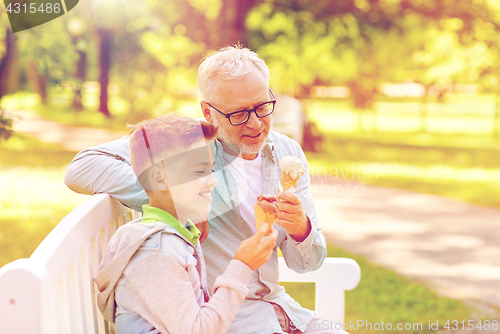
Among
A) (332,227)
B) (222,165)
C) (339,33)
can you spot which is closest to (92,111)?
(339,33)

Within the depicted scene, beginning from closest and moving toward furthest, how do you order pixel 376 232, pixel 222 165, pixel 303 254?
1. pixel 303 254
2. pixel 222 165
3. pixel 376 232

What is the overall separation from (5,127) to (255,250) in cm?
159

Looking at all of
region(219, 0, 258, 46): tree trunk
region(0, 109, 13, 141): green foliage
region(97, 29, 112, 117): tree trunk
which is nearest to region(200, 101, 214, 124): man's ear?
region(0, 109, 13, 141): green foliage

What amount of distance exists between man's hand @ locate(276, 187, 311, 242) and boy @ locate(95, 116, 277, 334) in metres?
0.23

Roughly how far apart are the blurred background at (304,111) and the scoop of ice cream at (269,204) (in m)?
0.41

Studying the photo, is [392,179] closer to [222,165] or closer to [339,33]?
[339,33]

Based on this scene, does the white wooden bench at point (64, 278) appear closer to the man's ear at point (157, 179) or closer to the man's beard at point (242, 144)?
the man's ear at point (157, 179)

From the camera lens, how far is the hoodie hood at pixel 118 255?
1278mm

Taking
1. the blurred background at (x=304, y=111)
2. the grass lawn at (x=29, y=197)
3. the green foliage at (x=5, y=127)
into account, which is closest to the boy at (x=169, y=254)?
the blurred background at (x=304, y=111)

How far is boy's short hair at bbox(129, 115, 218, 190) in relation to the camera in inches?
53.7

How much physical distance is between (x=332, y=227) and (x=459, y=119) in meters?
20.5

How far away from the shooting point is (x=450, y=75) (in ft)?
51.0

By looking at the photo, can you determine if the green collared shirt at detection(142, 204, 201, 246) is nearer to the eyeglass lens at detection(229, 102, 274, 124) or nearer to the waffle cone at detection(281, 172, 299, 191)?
the waffle cone at detection(281, 172, 299, 191)

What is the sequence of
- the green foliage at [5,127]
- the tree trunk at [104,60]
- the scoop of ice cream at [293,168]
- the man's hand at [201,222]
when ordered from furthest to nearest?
the tree trunk at [104,60] → the green foliage at [5,127] → the scoop of ice cream at [293,168] → the man's hand at [201,222]
